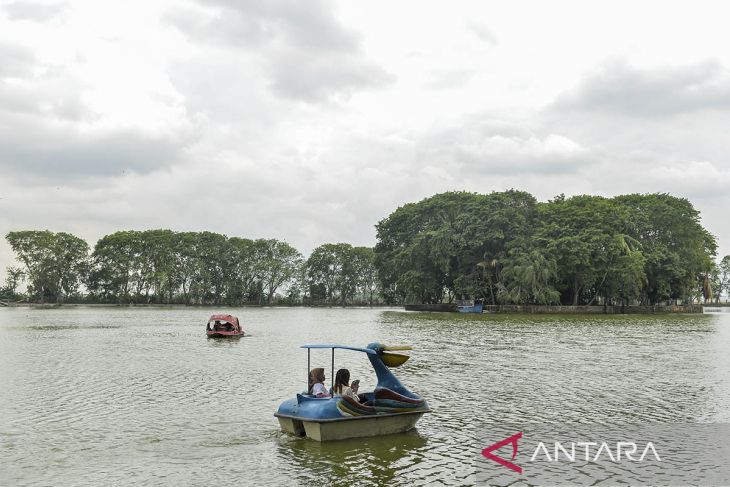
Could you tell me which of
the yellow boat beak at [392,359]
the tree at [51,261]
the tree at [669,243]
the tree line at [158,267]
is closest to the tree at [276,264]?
the tree line at [158,267]

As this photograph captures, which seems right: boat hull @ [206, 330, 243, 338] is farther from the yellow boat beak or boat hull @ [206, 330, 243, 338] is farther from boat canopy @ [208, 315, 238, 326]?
the yellow boat beak

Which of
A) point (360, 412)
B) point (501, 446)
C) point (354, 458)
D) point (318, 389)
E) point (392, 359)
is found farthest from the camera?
point (392, 359)

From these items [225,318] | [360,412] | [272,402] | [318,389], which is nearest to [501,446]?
[360,412]

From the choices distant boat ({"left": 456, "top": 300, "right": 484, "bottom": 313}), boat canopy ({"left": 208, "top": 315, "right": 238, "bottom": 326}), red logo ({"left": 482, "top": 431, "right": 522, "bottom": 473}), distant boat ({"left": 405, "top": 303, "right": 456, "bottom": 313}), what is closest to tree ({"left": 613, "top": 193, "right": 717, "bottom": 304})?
distant boat ({"left": 456, "top": 300, "right": 484, "bottom": 313})

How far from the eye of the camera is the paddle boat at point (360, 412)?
47.7ft

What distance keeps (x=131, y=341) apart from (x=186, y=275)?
94.4 meters

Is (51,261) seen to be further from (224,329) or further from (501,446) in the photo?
(501,446)

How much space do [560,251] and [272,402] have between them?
2702 inches

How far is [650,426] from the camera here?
53.6 feet

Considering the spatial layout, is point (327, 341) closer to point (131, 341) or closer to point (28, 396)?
point (131, 341)

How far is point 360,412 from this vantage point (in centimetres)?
1496

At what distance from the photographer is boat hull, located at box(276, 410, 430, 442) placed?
14.5 metres

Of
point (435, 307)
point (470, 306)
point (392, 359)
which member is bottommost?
point (435, 307)

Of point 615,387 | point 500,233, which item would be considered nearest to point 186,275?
point 500,233
